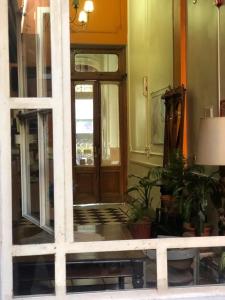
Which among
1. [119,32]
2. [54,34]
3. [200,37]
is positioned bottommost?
[54,34]

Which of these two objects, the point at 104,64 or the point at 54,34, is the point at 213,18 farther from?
the point at 104,64

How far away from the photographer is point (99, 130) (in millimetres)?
10203

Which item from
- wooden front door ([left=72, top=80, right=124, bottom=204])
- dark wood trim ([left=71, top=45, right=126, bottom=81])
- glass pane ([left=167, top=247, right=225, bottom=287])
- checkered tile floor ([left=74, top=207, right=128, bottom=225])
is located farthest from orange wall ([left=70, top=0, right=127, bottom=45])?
glass pane ([left=167, top=247, right=225, bottom=287])

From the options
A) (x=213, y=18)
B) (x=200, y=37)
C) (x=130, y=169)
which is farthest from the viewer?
(x=130, y=169)

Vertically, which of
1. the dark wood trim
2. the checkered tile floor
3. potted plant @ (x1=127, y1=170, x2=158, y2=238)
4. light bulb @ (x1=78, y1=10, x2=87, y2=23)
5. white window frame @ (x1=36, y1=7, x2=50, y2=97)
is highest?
light bulb @ (x1=78, y1=10, x2=87, y2=23)

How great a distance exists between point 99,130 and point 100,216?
2.32 metres

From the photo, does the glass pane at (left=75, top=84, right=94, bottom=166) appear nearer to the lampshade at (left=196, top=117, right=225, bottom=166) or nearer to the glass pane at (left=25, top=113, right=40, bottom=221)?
the lampshade at (left=196, top=117, right=225, bottom=166)

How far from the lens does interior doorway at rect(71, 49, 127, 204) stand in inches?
400

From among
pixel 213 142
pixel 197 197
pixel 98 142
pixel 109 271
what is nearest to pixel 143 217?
pixel 197 197

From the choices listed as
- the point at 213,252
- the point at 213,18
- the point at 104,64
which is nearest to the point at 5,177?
the point at 213,252

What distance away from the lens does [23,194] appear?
2.37 m

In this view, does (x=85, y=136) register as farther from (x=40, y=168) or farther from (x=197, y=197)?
(x=40, y=168)

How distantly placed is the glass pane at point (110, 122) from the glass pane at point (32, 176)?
7.85 meters

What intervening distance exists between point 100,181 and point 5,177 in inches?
315
